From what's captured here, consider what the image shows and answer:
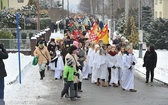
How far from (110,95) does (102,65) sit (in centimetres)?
236

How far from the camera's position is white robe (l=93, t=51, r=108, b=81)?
16844 millimetres

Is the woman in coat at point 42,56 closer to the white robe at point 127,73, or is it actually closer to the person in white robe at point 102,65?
the person in white robe at point 102,65

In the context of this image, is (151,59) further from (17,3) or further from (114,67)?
(17,3)

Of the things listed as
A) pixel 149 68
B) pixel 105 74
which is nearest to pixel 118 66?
pixel 105 74

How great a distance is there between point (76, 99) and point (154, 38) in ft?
88.8

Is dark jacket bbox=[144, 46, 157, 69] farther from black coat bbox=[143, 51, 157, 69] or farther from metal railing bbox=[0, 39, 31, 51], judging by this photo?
metal railing bbox=[0, 39, 31, 51]

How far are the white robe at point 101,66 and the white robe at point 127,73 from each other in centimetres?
96

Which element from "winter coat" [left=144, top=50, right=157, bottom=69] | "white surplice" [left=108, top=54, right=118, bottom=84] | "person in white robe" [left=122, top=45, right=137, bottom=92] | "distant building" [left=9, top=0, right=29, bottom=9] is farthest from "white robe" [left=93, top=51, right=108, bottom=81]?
"distant building" [left=9, top=0, right=29, bottom=9]

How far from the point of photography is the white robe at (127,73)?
1592 cm

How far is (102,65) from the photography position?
1694cm

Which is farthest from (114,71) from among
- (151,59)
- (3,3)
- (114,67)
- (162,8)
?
(3,3)

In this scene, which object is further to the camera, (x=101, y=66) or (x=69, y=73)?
(x=101, y=66)

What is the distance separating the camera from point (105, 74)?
16.9m

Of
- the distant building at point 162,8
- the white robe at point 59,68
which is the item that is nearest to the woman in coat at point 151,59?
the white robe at point 59,68
